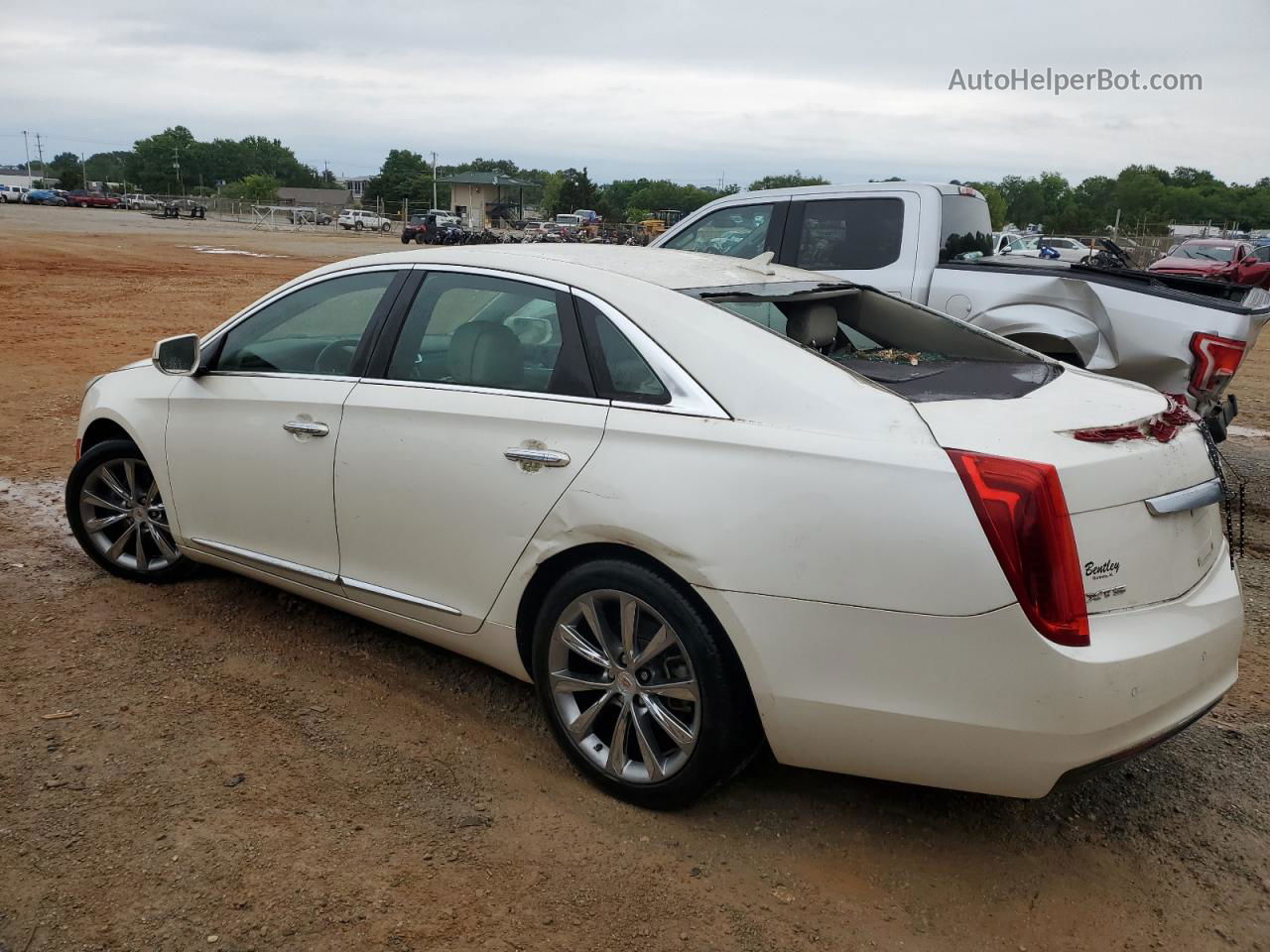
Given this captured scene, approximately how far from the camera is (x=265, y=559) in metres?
4.09

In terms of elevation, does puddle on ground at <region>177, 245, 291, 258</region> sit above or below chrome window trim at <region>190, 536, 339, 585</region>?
above

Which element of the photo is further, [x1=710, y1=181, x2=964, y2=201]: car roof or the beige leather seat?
[x1=710, y1=181, x2=964, y2=201]: car roof

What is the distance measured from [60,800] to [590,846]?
1588mm

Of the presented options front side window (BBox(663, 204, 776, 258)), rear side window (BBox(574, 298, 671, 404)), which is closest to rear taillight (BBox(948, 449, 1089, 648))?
rear side window (BBox(574, 298, 671, 404))

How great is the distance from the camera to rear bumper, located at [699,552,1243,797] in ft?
8.22

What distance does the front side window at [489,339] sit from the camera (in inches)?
131

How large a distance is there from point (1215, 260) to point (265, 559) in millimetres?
24250

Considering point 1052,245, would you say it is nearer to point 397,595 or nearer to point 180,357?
point 180,357

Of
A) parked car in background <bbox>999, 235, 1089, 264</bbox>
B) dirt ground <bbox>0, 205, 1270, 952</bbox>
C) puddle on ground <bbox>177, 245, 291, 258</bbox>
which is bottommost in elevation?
dirt ground <bbox>0, 205, 1270, 952</bbox>

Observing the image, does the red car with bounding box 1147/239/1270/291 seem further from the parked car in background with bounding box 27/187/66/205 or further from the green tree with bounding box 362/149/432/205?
the green tree with bounding box 362/149/432/205

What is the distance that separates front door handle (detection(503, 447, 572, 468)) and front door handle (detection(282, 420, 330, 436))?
2.94ft

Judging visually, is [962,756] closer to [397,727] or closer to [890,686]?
[890,686]

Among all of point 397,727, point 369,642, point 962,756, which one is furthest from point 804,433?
point 369,642

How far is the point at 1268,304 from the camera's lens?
6.27m
